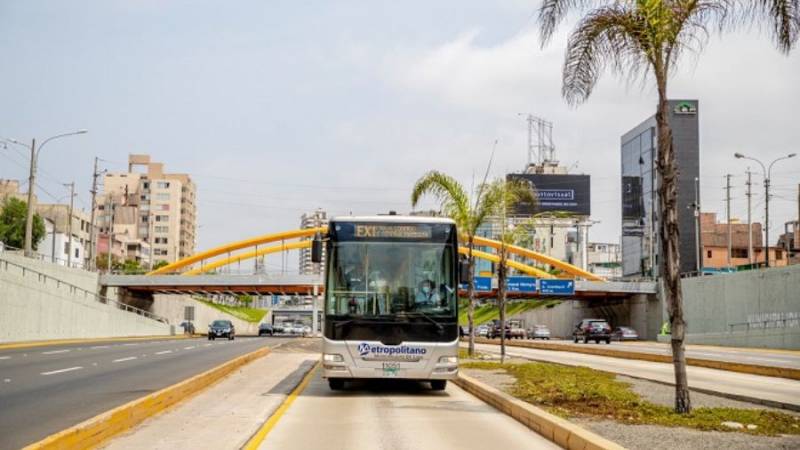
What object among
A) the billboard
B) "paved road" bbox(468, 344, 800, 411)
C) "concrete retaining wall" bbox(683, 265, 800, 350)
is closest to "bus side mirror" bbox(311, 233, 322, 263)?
"paved road" bbox(468, 344, 800, 411)

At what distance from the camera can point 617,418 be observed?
12.2 meters

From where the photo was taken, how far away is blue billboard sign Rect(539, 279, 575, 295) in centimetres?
7869

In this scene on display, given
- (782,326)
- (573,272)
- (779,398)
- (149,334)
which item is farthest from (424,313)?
(573,272)

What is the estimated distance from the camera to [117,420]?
11297mm

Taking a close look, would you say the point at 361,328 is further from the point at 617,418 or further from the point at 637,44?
the point at 637,44

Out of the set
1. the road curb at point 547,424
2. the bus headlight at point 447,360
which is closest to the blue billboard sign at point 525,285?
the road curb at point 547,424

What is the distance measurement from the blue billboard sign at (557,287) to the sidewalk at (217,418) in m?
59.4

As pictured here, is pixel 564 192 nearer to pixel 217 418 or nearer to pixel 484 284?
pixel 484 284

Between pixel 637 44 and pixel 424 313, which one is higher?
pixel 637 44

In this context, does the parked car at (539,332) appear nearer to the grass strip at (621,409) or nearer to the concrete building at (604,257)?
the grass strip at (621,409)

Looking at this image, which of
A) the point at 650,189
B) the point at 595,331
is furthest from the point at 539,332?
the point at 650,189

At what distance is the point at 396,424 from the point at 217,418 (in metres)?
2.62

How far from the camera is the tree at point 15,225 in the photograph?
315ft

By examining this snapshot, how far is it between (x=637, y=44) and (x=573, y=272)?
82149 mm
